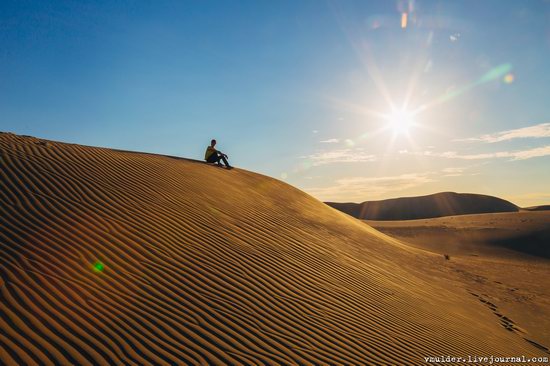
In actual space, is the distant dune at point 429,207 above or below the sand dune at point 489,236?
above

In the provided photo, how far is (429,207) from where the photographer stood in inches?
2474

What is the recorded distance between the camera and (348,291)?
6.46m

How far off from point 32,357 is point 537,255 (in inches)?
1031

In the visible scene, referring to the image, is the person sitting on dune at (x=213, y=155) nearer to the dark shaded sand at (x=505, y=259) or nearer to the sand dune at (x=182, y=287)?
the sand dune at (x=182, y=287)

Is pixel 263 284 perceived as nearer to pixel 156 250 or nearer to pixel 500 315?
pixel 156 250

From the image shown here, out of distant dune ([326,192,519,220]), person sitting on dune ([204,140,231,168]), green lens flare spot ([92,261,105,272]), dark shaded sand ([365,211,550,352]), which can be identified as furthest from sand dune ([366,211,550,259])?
distant dune ([326,192,519,220])

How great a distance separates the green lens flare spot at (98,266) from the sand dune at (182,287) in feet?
0.08

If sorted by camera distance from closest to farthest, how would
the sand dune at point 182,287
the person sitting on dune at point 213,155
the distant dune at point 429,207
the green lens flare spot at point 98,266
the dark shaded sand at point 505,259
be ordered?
the sand dune at point 182,287
the green lens flare spot at point 98,266
the dark shaded sand at point 505,259
the person sitting on dune at point 213,155
the distant dune at point 429,207

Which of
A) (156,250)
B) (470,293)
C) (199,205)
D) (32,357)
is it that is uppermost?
(470,293)

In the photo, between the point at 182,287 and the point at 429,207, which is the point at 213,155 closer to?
the point at 182,287

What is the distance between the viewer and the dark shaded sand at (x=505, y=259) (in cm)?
995

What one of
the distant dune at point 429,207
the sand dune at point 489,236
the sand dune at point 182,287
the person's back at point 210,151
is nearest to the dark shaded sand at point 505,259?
the sand dune at point 489,236

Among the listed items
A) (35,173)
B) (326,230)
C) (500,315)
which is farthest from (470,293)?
(35,173)

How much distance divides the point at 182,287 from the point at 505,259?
20973mm
